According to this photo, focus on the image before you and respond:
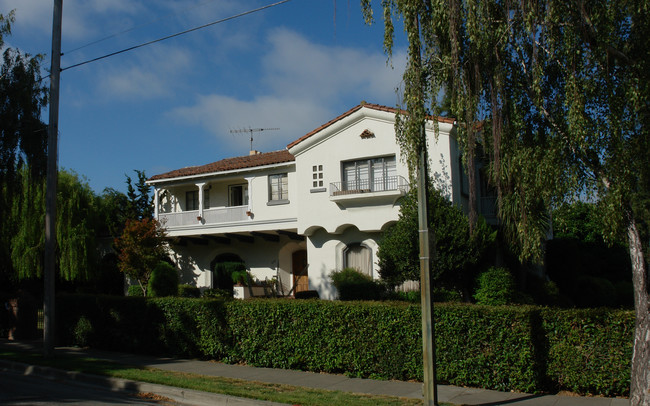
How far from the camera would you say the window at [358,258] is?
2390 cm

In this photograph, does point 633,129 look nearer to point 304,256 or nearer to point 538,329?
point 538,329

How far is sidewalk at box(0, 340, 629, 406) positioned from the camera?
10172 mm

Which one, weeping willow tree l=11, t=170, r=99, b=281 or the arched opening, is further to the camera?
the arched opening

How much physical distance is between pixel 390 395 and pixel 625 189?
538 cm

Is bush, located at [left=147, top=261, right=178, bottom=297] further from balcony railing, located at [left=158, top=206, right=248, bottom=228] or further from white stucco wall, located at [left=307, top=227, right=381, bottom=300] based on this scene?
white stucco wall, located at [left=307, top=227, right=381, bottom=300]

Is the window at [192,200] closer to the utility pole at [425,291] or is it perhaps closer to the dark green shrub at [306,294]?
the dark green shrub at [306,294]

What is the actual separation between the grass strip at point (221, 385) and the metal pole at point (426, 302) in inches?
29.1

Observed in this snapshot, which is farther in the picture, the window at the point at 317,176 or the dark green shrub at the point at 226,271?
the dark green shrub at the point at 226,271

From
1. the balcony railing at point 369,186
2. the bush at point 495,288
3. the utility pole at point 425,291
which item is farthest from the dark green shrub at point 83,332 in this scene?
the bush at point 495,288

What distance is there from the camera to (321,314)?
43.0 feet

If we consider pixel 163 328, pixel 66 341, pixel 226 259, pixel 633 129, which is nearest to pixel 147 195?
pixel 226 259

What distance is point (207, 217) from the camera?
2838 centimetres

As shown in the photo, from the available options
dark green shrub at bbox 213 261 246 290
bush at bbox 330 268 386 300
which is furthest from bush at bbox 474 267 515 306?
dark green shrub at bbox 213 261 246 290

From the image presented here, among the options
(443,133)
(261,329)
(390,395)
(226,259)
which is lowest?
(390,395)
